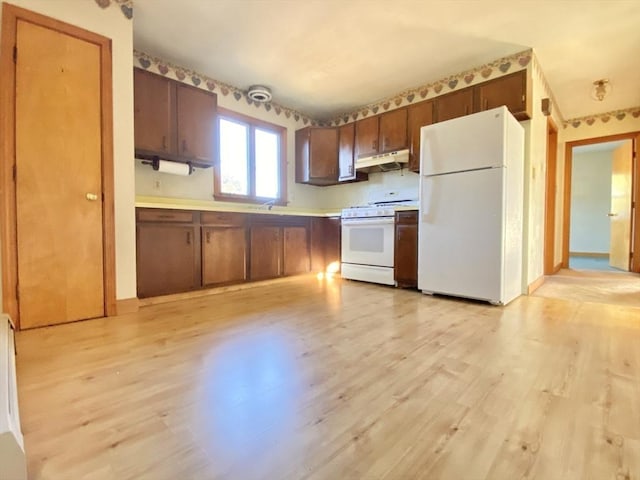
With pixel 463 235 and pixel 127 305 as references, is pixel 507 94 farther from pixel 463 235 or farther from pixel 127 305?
pixel 127 305

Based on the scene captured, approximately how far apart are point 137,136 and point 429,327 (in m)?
2.98

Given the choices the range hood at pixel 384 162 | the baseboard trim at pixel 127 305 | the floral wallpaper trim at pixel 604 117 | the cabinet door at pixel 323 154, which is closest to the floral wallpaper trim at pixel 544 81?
the floral wallpaper trim at pixel 604 117

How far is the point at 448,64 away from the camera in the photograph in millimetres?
3242

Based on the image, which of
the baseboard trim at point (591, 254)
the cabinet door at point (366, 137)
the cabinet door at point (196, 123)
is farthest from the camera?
the baseboard trim at point (591, 254)

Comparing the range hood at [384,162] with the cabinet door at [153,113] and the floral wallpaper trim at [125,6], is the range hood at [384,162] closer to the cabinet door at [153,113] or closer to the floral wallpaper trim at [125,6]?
the cabinet door at [153,113]

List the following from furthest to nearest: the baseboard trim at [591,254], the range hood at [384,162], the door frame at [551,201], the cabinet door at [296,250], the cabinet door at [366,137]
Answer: the baseboard trim at [591,254]
the door frame at [551,201]
the cabinet door at [366,137]
the cabinet door at [296,250]
the range hood at [384,162]

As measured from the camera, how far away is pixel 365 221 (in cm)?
375

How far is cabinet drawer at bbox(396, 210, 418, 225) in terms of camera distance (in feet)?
10.9

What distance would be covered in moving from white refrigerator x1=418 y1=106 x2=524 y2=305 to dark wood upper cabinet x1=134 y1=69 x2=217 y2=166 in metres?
2.30

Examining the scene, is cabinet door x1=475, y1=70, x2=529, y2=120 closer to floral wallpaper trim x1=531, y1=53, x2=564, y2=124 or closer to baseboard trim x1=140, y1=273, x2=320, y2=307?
floral wallpaper trim x1=531, y1=53, x2=564, y2=124

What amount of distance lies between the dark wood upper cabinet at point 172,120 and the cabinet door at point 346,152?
1846mm

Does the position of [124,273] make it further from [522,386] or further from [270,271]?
[522,386]

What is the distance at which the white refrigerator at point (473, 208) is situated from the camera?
2.65m

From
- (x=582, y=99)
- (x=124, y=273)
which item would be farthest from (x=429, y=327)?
(x=582, y=99)
